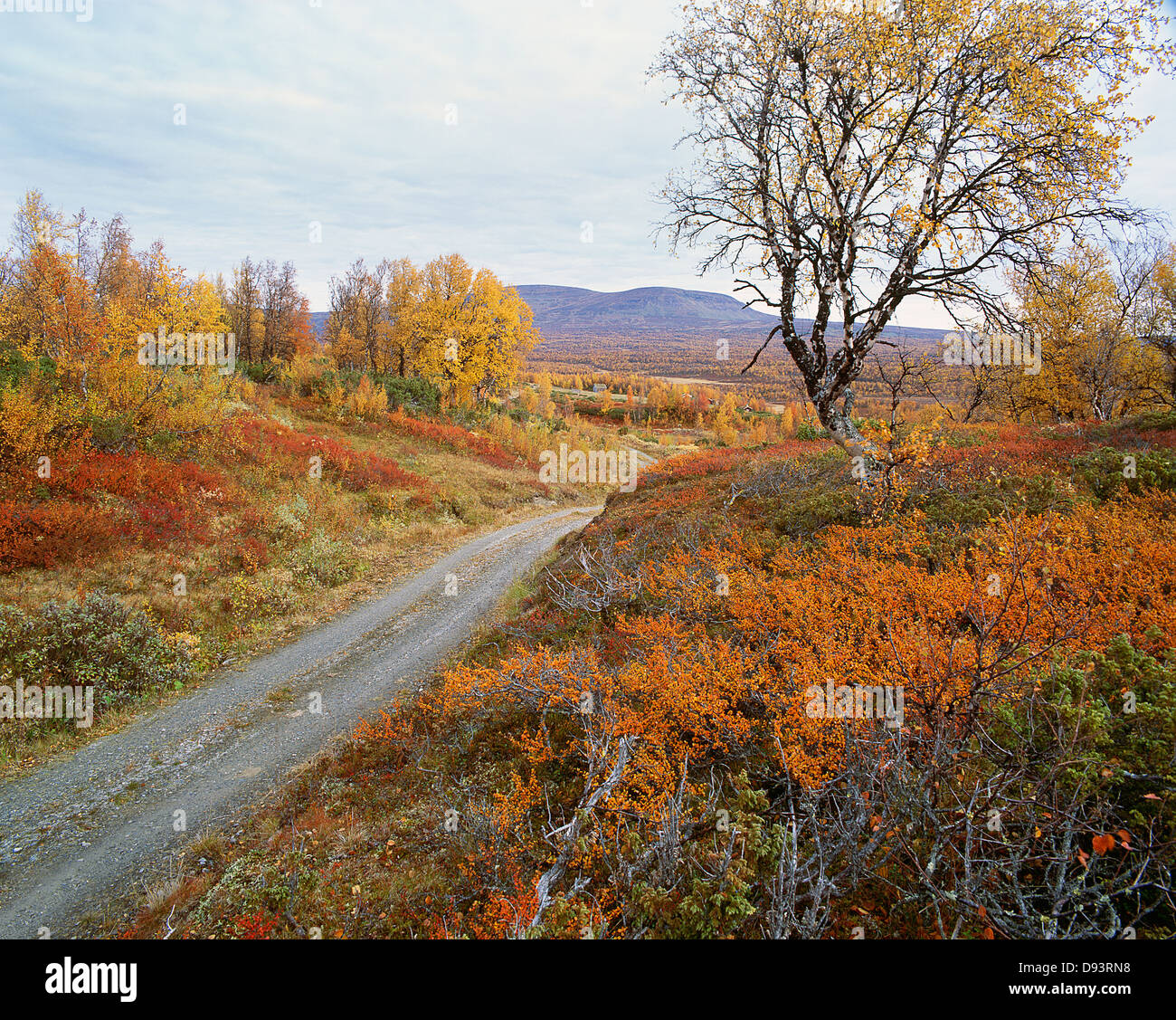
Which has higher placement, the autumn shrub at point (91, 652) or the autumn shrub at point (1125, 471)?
the autumn shrub at point (1125, 471)

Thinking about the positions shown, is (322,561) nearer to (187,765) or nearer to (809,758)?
(187,765)

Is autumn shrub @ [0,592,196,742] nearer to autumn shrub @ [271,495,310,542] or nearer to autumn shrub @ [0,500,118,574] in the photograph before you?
autumn shrub @ [0,500,118,574]

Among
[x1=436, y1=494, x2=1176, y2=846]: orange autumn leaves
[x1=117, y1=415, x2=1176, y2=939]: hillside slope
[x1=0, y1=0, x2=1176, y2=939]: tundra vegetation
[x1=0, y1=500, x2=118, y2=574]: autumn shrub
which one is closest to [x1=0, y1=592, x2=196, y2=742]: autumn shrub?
[x1=0, y1=0, x2=1176, y2=939]: tundra vegetation

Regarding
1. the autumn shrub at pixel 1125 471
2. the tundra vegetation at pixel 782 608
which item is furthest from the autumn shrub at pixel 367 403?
the autumn shrub at pixel 1125 471

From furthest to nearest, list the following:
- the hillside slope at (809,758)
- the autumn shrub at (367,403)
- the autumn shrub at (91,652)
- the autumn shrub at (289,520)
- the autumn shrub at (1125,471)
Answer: the autumn shrub at (367,403) < the autumn shrub at (289,520) < the autumn shrub at (91,652) < the autumn shrub at (1125,471) < the hillside slope at (809,758)

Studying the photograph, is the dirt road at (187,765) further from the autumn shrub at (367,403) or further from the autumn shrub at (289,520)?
the autumn shrub at (367,403)

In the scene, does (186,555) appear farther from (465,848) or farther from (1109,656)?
(1109,656)

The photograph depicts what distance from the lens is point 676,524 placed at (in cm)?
1225

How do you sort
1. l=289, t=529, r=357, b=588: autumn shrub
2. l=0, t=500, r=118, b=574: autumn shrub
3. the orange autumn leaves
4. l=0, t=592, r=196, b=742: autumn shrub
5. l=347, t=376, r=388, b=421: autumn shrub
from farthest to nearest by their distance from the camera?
1. l=347, t=376, r=388, b=421: autumn shrub
2. l=289, t=529, r=357, b=588: autumn shrub
3. l=0, t=500, r=118, b=574: autumn shrub
4. l=0, t=592, r=196, b=742: autumn shrub
5. the orange autumn leaves

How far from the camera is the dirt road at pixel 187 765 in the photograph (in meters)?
6.15

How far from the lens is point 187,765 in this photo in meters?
8.22

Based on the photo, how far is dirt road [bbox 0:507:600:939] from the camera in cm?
615
